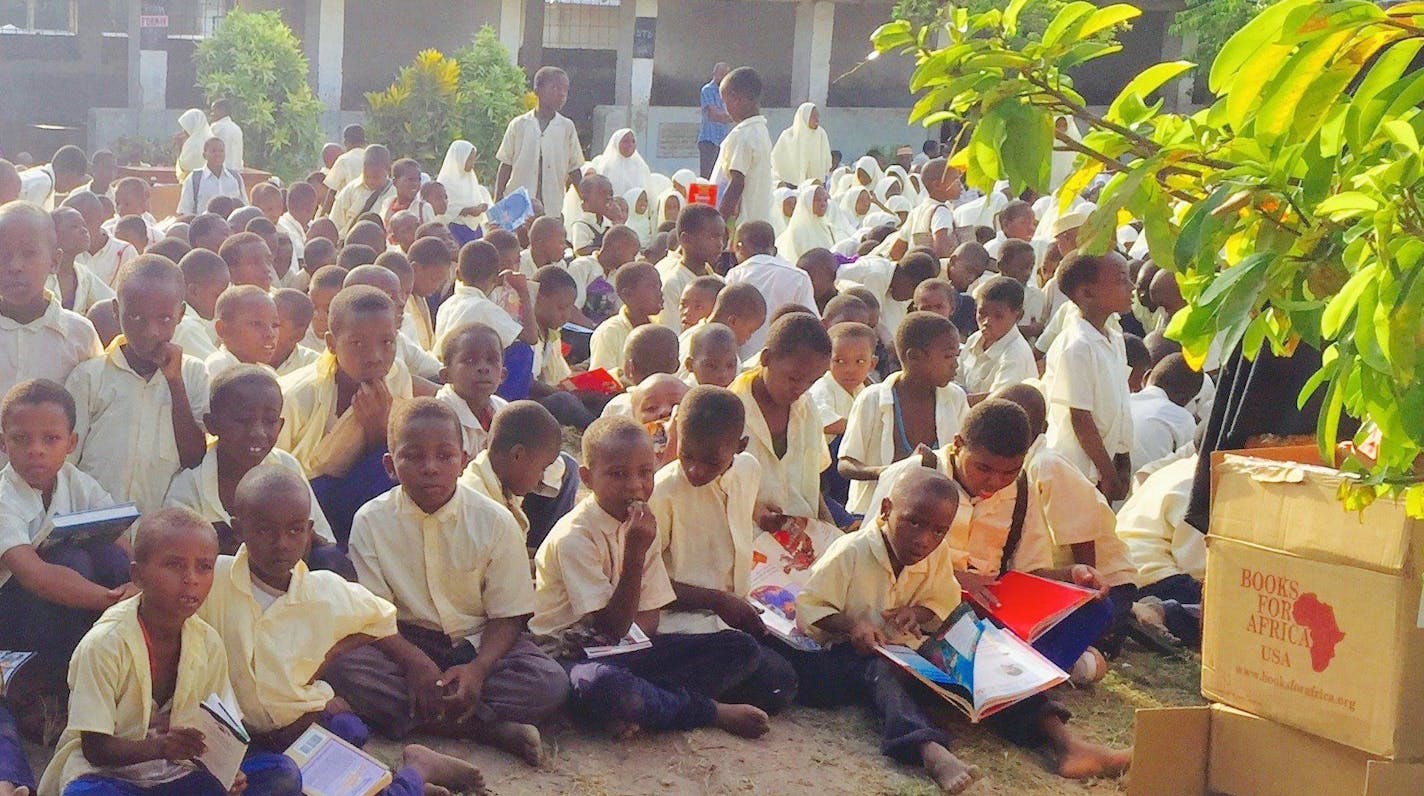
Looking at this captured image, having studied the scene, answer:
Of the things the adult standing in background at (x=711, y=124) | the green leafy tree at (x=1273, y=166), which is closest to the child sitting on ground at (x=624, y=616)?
the green leafy tree at (x=1273, y=166)

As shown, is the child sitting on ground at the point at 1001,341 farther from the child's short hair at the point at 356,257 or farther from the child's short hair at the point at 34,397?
the child's short hair at the point at 34,397

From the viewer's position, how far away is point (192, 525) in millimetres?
3117

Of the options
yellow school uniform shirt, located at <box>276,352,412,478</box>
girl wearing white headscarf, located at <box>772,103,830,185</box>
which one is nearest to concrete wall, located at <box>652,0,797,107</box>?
girl wearing white headscarf, located at <box>772,103,830,185</box>

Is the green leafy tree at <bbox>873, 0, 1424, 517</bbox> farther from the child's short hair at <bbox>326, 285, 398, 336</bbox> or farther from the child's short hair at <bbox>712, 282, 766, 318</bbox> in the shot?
the child's short hair at <bbox>712, 282, 766, 318</bbox>

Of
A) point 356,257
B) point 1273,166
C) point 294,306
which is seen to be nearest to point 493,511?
point 294,306

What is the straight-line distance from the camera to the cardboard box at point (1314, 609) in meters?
3.20

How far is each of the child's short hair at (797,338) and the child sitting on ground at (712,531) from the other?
533 millimetres

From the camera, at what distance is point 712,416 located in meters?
4.26

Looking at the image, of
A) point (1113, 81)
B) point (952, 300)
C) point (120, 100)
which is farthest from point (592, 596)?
point (1113, 81)

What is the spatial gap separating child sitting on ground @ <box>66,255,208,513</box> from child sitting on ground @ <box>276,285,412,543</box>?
419 mm

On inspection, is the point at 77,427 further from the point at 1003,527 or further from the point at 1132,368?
the point at 1132,368

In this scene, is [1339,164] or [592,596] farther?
[592,596]

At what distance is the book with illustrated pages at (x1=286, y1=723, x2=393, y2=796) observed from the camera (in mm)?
3262

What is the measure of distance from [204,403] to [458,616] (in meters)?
1.01
